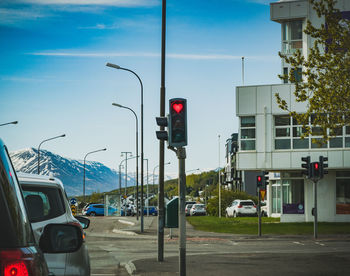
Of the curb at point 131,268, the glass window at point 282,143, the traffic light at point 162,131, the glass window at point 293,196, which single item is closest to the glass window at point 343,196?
the glass window at point 293,196

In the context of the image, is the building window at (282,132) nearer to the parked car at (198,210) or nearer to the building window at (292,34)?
the building window at (292,34)

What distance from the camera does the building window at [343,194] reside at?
1677 inches

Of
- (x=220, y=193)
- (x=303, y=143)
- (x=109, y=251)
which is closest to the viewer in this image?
(x=109, y=251)

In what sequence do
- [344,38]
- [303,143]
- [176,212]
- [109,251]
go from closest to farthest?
[176,212] → [344,38] → [109,251] → [303,143]

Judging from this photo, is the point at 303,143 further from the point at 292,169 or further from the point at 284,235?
the point at 284,235

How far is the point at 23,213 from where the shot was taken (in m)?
2.94

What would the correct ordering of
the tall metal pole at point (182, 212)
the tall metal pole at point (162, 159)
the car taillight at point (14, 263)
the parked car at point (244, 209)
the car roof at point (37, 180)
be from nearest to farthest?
the car taillight at point (14, 263), the car roof at point (37, 180), the tall metal pole at point (182, 212), the tall metal pole at point (162, 159), the parked car at point (244, 209)

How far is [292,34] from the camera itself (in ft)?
165

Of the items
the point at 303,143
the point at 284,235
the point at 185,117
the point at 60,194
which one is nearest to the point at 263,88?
the point at 303,143

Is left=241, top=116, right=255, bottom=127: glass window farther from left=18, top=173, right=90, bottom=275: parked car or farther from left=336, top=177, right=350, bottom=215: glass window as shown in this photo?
left=18, top=173, right=90, bottom=275: parked car

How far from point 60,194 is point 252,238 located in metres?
21.6

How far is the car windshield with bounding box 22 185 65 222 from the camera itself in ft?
22.4

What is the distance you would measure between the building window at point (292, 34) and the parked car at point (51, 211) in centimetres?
4377

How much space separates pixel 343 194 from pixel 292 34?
14.2m
